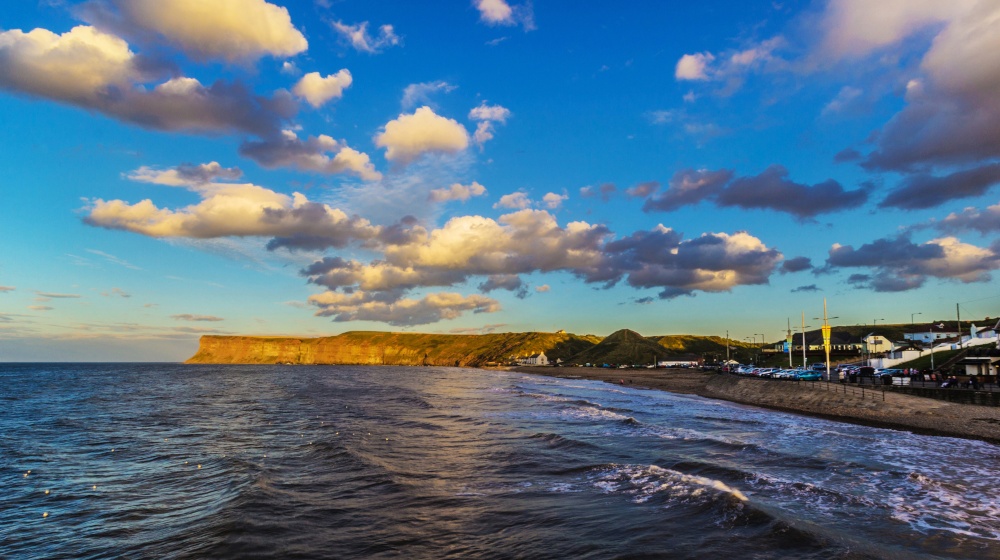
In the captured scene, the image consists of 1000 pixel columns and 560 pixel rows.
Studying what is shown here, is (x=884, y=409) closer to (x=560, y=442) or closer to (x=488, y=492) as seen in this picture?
(x=560, y=442)

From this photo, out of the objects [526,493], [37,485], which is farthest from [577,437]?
[37,485]

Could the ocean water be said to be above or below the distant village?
below

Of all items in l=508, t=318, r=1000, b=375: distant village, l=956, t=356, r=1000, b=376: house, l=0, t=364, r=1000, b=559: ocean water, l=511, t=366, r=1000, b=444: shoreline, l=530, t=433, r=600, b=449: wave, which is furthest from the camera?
l=508, t=318, r=1000, b=375: distant village

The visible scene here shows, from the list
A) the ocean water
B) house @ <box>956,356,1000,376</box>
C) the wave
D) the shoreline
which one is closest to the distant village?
house @ <box>956,356,1000,376</box>

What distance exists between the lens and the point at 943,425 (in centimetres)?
3972

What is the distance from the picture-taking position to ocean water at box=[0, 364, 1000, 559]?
14.5 meters

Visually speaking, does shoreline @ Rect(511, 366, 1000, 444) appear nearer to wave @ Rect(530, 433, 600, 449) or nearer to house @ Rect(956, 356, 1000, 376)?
house @ Rect(956, 356, 1000, 376)

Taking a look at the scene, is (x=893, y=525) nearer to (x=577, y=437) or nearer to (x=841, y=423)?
(x=577, y=437)

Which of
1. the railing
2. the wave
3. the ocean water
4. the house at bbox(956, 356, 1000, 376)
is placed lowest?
the wave

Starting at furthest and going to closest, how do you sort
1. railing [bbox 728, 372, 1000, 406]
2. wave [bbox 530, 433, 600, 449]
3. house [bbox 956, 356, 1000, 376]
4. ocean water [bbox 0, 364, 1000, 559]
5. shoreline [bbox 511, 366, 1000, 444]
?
house [bbox 956, 356, 1000, 376]
railing [bbox 728, 372, 1000, 406]
shoreline [bbox 511, 366, 1000, 444]
wave [bbox 530, 433, 600, 449]
ocean water [bbox 0, 364, 1000, 559]

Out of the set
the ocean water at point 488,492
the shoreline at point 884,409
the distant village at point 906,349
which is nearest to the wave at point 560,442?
the ocean water at point 488,492

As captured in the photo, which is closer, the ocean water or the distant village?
the ocean water

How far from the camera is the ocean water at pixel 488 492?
47.7 ft

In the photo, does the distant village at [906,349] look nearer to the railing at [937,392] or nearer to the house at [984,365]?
the house at [984,365]
